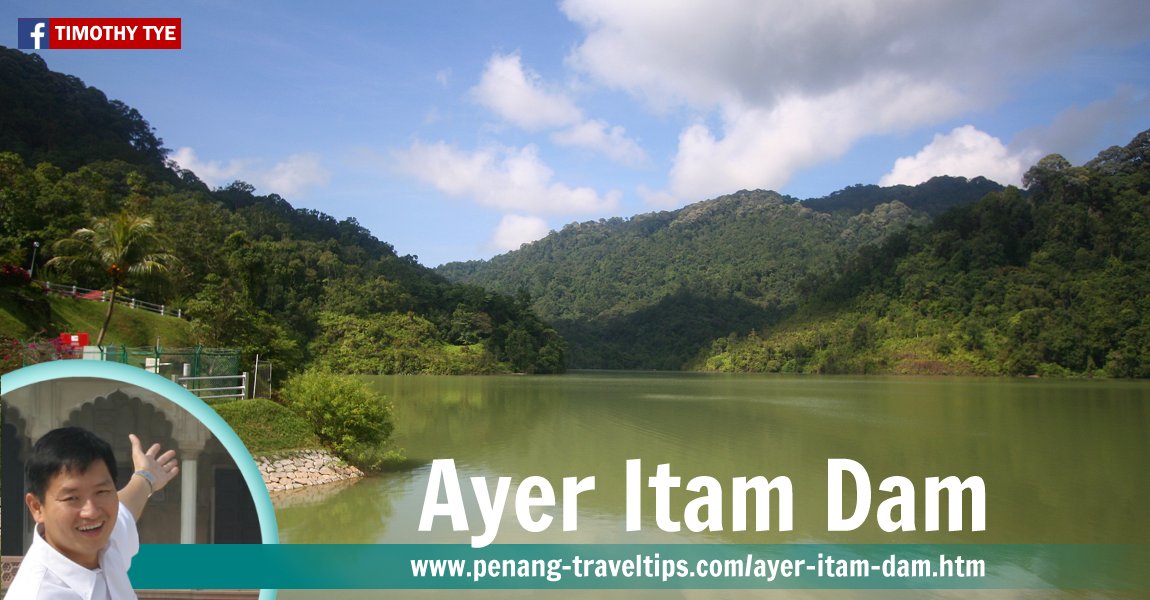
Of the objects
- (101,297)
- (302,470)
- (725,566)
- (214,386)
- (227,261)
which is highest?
(227,261)

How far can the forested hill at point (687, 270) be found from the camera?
11894cm

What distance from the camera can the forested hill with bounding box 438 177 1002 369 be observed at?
11894cm

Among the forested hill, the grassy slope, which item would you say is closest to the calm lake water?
the grassy slope

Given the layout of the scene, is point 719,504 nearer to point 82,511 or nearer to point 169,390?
point 169,390

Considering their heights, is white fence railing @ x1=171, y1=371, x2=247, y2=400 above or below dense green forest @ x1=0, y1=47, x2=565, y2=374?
below

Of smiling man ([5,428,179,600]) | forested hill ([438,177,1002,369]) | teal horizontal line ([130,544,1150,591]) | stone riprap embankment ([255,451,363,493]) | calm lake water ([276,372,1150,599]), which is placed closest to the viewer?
smiling man ([5,428,179,600])

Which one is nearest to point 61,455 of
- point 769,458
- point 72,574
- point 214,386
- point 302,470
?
point 72,574

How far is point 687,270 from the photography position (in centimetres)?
15500

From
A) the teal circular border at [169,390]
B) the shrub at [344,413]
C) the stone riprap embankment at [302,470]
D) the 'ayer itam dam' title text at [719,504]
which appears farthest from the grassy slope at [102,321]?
the teal circular border at [169,390]

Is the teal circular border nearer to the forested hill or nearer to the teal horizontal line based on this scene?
the teal horizontal line

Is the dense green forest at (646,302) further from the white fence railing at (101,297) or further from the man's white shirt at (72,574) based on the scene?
the man's white shirt at (72,574)

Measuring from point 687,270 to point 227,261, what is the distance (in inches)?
4865

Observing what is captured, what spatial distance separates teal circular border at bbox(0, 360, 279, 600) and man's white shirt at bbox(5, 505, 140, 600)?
491 millimetres

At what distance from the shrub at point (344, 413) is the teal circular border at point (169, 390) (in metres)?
13.5
